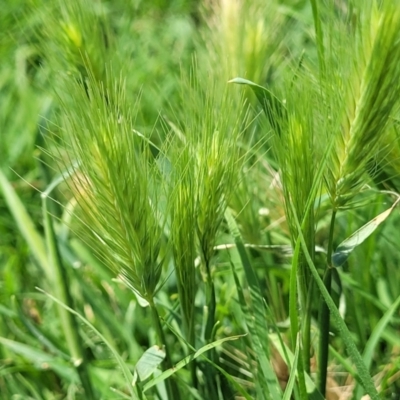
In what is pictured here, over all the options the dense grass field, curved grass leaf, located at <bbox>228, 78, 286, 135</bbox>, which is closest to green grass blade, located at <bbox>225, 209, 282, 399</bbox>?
the dense grass field

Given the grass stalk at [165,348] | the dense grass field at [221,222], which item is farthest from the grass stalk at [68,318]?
the grass stalk at [165,348]

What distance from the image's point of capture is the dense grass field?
0.48m

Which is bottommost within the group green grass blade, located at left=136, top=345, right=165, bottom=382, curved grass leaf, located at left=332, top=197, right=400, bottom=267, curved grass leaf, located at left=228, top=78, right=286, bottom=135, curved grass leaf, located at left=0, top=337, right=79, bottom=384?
curved grass leaf, located at left=0, top=337, right=79, bottom=384

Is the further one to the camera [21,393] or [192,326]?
[21,393]

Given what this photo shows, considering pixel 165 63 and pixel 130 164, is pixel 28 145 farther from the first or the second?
pixel 130 164

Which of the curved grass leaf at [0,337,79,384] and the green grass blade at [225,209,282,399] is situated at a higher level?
the green grass blade at [225,209,282,399]

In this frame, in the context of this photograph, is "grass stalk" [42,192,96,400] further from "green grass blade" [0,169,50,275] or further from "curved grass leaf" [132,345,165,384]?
"curved grass leaf" [132,345,165,384]

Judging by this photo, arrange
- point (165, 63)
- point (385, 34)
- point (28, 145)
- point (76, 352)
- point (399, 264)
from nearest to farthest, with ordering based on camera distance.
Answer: point (385, 34)
point (76, 352)
point (399, 264)
point (28, 145)
point (165, 63)

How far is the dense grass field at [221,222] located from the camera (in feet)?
1.57

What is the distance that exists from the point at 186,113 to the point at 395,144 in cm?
19

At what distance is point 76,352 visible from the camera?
0.70 metres

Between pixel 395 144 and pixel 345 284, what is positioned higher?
pixel 395 144

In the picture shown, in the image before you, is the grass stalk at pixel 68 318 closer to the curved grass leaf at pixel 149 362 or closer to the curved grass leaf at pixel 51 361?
the curved grass leaf at pixel 51 361

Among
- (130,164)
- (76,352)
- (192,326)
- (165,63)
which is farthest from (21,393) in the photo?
(165,63)
